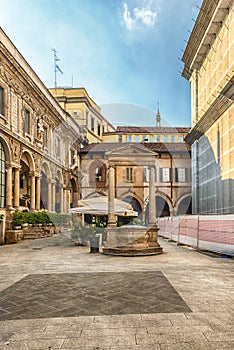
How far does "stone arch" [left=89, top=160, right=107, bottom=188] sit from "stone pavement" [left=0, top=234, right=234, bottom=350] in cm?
3049

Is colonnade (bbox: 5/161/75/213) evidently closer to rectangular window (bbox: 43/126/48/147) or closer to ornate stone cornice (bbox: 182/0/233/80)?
rectangular window (bbox: 43/126/48/147)

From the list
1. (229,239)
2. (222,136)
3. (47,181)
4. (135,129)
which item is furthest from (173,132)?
(229,239)

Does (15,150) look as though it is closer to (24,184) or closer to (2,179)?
(2,179)

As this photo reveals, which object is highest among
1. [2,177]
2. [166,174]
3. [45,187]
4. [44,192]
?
[166,174]

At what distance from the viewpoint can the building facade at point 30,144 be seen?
20656mm

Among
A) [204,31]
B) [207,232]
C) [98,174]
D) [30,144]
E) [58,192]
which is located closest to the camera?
[207,232]

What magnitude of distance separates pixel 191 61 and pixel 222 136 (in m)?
11.0

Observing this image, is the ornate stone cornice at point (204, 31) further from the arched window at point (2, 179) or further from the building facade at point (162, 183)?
the arched window at point (2, 179)

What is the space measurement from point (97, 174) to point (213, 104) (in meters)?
20.9

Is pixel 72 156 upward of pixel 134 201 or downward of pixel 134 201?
upward

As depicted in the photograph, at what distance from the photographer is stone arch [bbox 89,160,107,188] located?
131 feet

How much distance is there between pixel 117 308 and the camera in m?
5.35

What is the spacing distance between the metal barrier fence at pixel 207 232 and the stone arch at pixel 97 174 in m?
20.7

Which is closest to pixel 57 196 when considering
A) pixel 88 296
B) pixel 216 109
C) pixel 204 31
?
pixel 216 109
